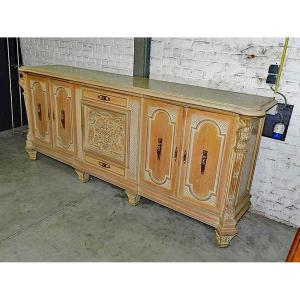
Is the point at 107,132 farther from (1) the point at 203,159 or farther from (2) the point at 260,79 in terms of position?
(2) the point at 260,79

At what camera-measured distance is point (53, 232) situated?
7.60 feet

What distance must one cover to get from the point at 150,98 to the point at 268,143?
3.44 ft

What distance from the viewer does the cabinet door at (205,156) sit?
209 centimetres

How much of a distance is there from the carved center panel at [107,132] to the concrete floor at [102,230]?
436mm

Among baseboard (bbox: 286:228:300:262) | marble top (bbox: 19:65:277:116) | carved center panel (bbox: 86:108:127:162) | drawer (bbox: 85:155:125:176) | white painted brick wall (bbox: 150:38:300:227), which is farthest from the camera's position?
drawer (bbox: 85:155:125:176)

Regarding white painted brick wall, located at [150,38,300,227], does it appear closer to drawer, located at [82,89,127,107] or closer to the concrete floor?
the concrete floor

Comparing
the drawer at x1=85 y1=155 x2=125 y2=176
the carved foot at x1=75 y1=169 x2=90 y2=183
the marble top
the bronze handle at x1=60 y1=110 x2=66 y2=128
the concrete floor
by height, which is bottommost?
the concrete floor

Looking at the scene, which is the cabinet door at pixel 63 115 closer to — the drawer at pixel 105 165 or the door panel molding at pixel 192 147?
the drawer at pixel 105 165

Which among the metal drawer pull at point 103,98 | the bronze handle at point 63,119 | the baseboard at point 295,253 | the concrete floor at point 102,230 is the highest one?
the metal drawer pull at point 103,98

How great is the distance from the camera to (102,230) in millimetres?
2373

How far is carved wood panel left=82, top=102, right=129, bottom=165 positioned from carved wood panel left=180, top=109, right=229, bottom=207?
1.96 ft

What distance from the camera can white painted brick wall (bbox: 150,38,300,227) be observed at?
91.0 inches

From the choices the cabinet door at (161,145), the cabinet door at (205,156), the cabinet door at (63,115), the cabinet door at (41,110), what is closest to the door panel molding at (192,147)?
the cabinet door at (205,156)

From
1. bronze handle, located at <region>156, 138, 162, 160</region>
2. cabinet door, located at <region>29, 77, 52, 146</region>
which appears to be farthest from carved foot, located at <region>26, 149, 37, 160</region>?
bronze handle, located at <region>156, 138, 162, 160</region>
